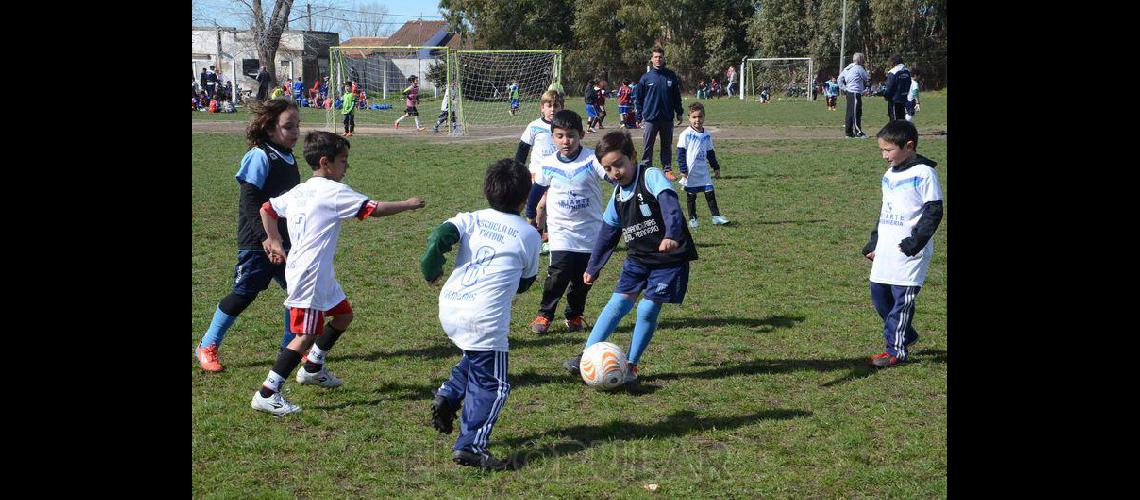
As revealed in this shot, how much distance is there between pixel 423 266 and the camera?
15.1ft

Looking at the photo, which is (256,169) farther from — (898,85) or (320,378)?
(898,85)

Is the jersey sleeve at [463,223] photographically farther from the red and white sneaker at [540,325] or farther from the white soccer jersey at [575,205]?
the red and white sneaker at [540,325]

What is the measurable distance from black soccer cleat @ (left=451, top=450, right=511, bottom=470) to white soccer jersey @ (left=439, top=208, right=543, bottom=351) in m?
0.51

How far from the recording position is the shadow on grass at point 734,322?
24.4ft

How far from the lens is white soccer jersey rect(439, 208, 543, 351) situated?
15.4ft

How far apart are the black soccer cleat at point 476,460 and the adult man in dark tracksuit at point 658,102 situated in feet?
35.3

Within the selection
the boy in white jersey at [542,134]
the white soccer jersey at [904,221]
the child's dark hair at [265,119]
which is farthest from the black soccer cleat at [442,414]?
the boy in white jersey at [542,134]

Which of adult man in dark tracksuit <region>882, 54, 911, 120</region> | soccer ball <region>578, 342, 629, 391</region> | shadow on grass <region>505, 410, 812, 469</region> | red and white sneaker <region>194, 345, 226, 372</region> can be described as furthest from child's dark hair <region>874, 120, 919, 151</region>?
adult man in dark tracksuit <region>882, 54, 911, 120</region>

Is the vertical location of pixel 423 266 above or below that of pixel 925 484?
above

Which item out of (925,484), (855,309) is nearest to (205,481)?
(925,484)

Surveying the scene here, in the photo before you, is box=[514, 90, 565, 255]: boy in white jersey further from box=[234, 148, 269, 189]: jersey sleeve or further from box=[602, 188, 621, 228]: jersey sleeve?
box=[234, 148, 269, 189]: jersey sleeve

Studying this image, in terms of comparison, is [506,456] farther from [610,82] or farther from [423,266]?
[610,82]

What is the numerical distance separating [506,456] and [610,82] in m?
61.4
